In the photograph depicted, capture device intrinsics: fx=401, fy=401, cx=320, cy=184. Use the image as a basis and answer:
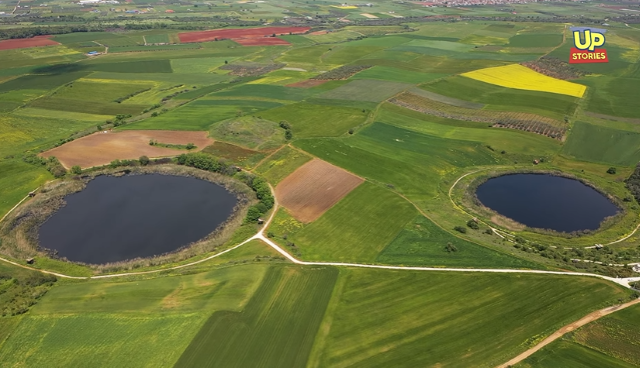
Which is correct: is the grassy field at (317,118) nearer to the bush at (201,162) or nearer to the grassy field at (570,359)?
the bush at (201,162)

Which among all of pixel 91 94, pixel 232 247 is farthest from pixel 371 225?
pixel 91 94

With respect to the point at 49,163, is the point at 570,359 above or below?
below

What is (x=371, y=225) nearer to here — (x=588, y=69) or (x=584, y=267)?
(x=584, y=267)

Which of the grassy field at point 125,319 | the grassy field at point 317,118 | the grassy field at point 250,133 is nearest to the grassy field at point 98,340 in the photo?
the grassy field at point 125,319

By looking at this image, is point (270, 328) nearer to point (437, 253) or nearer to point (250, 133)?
point (437, 253)

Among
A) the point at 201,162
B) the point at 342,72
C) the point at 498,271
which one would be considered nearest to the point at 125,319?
the point at 201,162

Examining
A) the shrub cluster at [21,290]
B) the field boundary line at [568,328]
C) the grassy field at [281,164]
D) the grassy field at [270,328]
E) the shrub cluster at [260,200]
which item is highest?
the grassy field at [281,164]

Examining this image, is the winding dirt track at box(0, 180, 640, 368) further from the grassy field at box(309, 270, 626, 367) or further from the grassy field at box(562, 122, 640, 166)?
the grassy field at box(562, 122, 640, 166)
